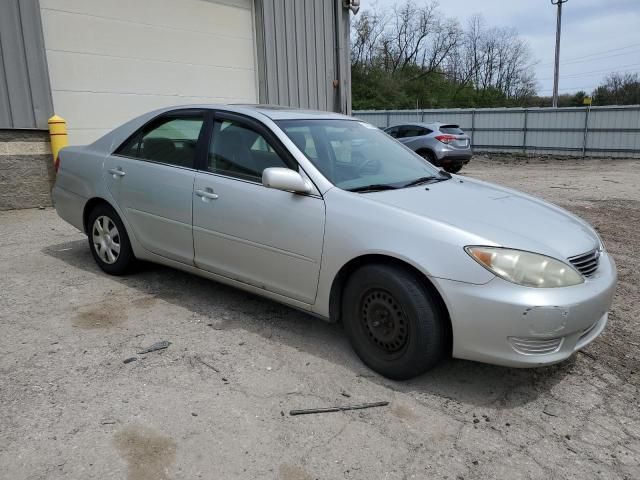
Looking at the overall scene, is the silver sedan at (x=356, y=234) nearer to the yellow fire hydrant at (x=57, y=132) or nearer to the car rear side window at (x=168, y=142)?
the car rear side window at (x=168, y=142)

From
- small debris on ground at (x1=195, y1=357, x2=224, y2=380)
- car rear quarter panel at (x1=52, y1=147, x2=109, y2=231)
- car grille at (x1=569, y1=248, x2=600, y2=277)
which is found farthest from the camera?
car rear quarter panel at (x1=52, y1=147, x2=109, y2=231)

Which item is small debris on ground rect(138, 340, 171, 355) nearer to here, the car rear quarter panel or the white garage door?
the car rear quarter panel

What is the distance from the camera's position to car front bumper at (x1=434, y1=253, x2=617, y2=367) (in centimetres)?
266

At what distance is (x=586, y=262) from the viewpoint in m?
3.01

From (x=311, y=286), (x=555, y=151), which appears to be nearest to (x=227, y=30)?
(x=311, y=286)

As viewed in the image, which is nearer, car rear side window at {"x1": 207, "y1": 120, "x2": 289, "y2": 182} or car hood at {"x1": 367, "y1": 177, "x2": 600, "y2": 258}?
car hood at {"x1": 367, "y1": 177, "x2": 600, "y2": 258}

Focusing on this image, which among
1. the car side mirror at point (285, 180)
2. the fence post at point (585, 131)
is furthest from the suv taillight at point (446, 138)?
the car side mirror at point (285, 180)

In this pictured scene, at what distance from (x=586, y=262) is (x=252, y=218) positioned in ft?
6.75

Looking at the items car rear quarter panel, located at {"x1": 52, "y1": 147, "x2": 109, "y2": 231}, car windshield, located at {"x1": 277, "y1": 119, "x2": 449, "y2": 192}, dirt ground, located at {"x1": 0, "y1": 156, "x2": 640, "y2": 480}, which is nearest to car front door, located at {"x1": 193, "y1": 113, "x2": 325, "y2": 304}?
car windshield, located at {"x1": 277, "y1": 119, "x2": 449, "y2": 192}

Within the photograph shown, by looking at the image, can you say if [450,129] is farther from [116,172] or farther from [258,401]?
[258,401]

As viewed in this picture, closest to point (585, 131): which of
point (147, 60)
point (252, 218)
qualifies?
point (147, 60)

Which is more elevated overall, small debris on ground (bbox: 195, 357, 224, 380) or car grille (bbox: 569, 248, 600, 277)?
car grille (bbox: 569, 248, 600, 277)

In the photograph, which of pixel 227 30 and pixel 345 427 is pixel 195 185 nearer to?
pixel 345 427

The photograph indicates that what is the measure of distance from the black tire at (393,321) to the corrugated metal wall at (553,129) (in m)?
20.5
